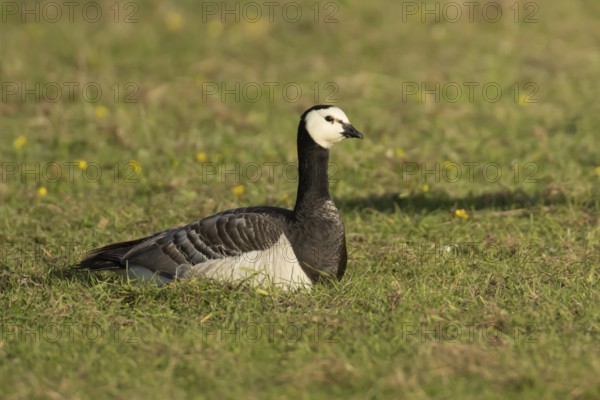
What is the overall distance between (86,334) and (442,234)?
3.36 metres

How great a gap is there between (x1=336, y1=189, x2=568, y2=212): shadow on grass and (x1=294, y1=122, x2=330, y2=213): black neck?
6.15 feet

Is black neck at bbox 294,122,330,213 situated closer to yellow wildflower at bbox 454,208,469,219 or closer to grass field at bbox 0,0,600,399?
grass field at bbox 0,0,600,399

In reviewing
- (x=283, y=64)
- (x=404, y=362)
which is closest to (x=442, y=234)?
(x=404, y=362)

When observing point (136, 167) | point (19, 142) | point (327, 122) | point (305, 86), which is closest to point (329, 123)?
point (327, 122)

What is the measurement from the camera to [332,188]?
9703mm

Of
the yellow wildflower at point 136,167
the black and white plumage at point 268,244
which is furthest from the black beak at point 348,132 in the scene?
the yellow wildflower at point 136,167

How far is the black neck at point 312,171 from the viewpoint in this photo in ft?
23.4

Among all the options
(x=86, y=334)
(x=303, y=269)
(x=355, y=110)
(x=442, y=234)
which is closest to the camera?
(x=86, y=334)

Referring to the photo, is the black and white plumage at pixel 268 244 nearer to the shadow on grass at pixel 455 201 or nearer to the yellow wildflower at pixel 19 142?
the shadow on grass at pixel 455 201

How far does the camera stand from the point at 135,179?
33.1ft

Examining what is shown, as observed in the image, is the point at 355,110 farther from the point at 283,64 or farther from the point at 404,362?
the point at 404,362

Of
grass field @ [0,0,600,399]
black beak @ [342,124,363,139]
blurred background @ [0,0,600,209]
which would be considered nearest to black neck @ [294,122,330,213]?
black beak @ [342,124,363,139]

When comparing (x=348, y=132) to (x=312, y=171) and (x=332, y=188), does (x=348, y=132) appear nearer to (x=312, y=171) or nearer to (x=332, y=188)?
(x=312, y=171)

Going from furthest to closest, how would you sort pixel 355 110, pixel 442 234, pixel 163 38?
pixel 163 38 → pixel 355 110 → pixel 442 234
